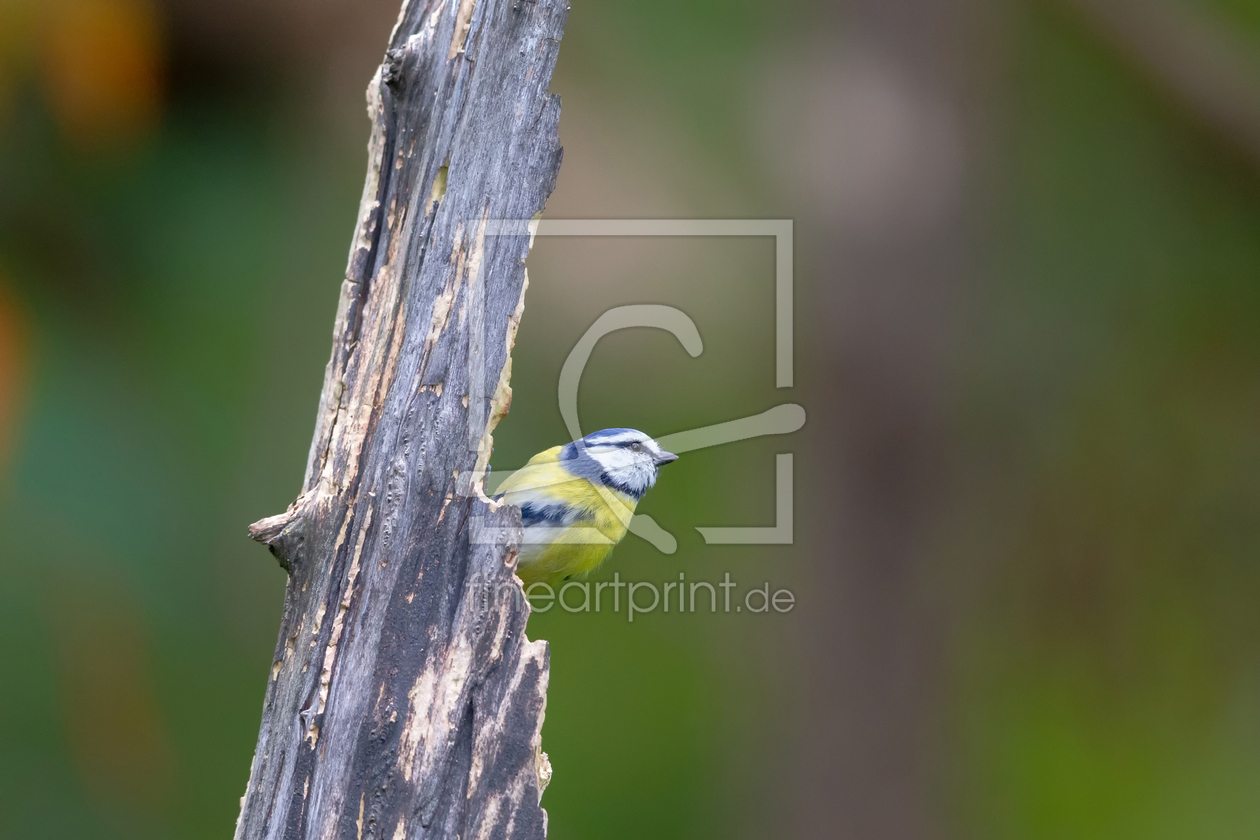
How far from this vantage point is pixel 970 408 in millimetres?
2820

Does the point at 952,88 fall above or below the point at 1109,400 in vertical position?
above

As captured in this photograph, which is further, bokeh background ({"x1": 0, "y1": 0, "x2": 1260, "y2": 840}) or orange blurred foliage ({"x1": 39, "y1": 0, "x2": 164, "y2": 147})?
orange blurred foliage ({"x1": 39, "y1": 0, "x2": 164, "y2": 147})

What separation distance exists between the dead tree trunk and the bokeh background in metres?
1.42

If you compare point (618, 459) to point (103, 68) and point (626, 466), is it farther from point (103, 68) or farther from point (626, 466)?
point (103, 68)

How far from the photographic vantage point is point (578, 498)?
1.59 meters

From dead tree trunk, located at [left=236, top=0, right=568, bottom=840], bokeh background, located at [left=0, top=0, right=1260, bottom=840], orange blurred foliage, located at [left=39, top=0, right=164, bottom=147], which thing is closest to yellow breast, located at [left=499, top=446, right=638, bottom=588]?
dead tree trunk, located at [left=236, top=0, right=568, bottom=840]

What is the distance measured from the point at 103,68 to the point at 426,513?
7.79 feet

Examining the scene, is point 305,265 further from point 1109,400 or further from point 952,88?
point 1109,400

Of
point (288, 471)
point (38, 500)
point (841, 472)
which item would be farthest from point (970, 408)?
point (38, 500)

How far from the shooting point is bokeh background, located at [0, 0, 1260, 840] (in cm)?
256

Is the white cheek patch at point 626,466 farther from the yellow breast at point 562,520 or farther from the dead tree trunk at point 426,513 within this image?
the dead tree trunk at point 426,513

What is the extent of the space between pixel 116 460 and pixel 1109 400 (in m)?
3.15

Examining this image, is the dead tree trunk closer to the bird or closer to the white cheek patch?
the bird

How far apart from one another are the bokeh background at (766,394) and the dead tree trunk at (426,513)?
1.42 meters
